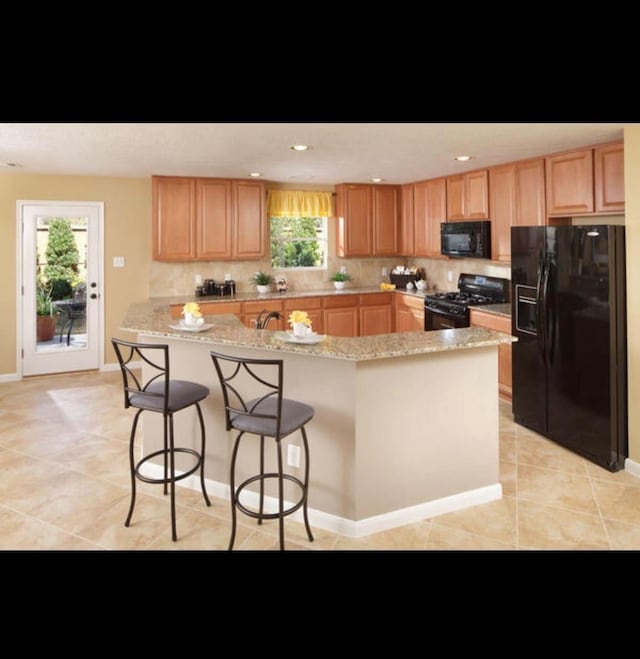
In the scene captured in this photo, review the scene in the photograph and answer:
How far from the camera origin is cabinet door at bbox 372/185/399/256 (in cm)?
661

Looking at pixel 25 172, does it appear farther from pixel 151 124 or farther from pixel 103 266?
pixel 151 124

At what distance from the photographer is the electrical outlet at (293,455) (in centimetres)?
270

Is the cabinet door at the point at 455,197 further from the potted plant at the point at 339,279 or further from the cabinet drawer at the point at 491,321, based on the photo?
the potted plant at the point at 339,279

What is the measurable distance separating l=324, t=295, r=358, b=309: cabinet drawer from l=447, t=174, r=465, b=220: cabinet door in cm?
146

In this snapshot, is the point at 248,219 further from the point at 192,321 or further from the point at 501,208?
the point at 192,321

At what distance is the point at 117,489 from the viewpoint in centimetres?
312

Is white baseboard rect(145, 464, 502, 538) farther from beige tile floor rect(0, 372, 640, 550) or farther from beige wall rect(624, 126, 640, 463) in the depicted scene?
beige wall rect(624, 126, 640, 463)

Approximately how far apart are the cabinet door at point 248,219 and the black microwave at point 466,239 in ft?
6.96

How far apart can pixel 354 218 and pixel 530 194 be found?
247 cm

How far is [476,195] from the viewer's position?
17.2ft

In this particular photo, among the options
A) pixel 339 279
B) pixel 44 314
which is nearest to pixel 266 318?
pixel 339 279

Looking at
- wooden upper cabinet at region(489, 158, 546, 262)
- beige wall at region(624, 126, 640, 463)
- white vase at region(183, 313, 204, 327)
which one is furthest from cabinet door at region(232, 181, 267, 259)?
beige wall at region(624, 126, 640, 463)

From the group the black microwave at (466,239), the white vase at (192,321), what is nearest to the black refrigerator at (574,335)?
the black microwave at (466,239)
